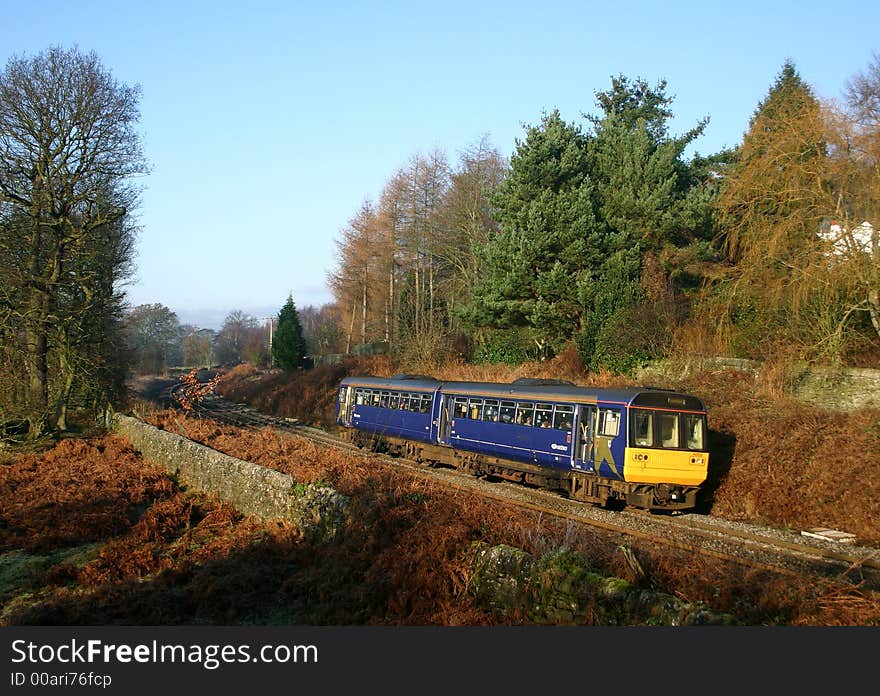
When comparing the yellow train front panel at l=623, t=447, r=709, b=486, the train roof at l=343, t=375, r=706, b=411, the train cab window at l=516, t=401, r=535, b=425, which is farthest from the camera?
the train cab window at l=516, t=401, r=535, b=425

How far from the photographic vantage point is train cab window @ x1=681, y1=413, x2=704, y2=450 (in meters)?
14.0

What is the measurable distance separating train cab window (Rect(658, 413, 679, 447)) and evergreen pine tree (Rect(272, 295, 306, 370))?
38497mm

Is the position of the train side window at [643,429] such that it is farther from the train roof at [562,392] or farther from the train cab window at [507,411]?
the train cab window at [507,411]

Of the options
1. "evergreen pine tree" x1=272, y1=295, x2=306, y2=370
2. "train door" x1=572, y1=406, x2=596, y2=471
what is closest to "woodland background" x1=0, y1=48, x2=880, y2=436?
"train door" x1=572, y1=406, x2=596, y2=471

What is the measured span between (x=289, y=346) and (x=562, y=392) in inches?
1438

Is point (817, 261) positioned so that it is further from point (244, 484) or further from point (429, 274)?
point (429, 274)

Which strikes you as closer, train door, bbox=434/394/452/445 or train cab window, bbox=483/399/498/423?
train cab window, bbox=483/399/498/423

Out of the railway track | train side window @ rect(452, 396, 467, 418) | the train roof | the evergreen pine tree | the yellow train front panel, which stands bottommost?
the railway track

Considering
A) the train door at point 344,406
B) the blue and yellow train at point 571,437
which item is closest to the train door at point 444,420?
the blue and yellow train at point 571,437

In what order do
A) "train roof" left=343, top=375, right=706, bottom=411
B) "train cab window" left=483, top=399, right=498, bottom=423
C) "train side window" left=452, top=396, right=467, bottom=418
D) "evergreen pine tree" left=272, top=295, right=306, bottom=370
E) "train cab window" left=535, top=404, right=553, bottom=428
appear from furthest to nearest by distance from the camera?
"evergreen pine tree" left=272, top=295, right=306, bottom=370
"train side window" left=452, top=396, right=467, bottom=418
"train cab window" left=483, top=399, right=498, bottom=423
"train cab window" left=535, top=404, right=553, bottom=428
"train roof" left=343, top=375, right=706, bottom=411

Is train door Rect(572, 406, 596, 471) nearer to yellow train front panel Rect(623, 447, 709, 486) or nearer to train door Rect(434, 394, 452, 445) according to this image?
yellow train front panel Rect(623, 447, 709, 486)

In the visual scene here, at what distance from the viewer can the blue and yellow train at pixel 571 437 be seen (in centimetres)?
1379

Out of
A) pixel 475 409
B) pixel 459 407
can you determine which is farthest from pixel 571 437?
pixel 459 407

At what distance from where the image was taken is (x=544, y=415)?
52.2ft
